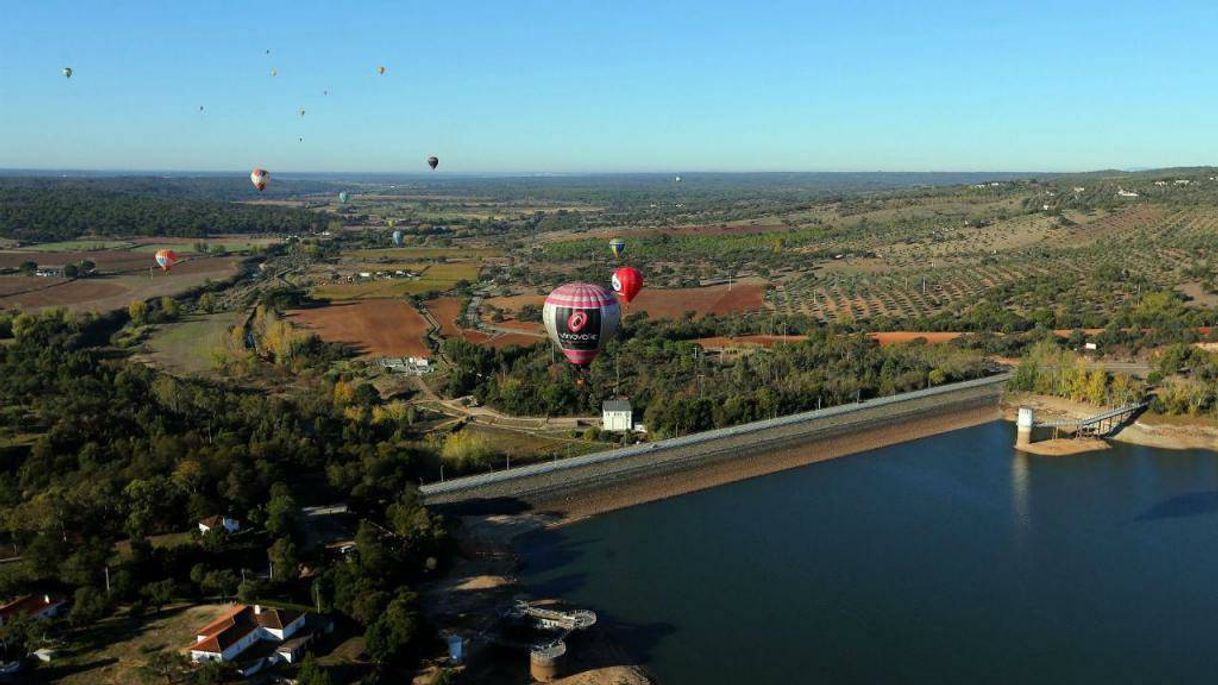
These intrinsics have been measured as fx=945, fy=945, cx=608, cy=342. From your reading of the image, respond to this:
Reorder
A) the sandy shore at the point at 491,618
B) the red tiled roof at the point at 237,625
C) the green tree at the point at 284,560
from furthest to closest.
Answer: the green tree at the point at 284,560 → the sandy shore at the point at 491,618 → the red tiled roof at the point at 237,625

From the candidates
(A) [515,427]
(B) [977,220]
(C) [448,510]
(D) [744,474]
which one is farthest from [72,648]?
(B) [977,220]

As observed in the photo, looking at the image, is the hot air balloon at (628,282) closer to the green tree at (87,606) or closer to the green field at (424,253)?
the green tree at (87,606)

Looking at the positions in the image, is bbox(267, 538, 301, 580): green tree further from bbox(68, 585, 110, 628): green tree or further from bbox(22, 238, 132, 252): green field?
bbox(22, 238, 132, 252): green field

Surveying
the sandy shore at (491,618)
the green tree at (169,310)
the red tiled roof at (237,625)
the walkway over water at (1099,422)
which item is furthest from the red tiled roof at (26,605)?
the green tree at (169,310)

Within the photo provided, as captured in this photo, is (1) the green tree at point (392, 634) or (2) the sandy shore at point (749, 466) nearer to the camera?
(1) the green tree at point (392, 634)

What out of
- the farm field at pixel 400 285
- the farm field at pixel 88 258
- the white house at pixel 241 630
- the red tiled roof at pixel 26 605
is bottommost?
the white house at pixel 241 630

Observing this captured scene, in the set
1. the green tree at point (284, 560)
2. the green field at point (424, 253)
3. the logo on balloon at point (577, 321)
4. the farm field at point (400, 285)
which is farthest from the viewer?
the green field at point (424, 253)

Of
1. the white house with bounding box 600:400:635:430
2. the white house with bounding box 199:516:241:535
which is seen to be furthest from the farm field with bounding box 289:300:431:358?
the white house with bounding box 199:516:241:535

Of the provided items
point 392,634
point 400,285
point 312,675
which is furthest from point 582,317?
point 400,285

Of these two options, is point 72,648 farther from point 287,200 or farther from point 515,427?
point 287,200
